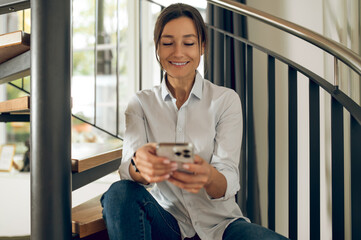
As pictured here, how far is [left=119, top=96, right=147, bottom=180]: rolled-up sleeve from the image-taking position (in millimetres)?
1200

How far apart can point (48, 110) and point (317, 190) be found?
40.8 inches

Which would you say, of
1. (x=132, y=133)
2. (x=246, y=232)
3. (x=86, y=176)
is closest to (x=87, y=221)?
(x=86, y=176)

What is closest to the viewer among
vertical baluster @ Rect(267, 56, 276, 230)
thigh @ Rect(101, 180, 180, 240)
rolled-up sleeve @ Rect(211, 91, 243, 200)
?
thigh @ Rect(101, 180, 180, 240)

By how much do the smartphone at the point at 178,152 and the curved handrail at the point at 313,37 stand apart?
25.1 inches

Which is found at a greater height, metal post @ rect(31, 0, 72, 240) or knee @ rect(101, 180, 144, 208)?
metal post @ rect(31, 0, 72, 240)

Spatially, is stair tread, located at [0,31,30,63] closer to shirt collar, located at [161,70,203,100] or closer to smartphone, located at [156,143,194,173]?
shirt collar, located at [161,70,203,100]

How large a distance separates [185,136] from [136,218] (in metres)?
0.37

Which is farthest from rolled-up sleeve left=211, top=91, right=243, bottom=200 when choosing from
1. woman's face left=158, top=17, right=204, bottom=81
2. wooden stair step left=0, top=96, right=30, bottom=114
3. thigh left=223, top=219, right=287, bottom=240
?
wooden stair step left=0, top=96, right=30, bottom=114

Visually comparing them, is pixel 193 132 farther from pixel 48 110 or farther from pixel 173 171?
pixel 48 110

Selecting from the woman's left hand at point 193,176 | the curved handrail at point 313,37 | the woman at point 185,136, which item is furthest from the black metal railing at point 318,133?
the woman's left hand at point 193,176

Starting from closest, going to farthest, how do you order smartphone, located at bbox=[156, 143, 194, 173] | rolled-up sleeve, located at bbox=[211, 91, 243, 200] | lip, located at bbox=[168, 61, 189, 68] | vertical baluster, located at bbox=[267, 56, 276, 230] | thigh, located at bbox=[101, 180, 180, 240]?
1. smartphone, located at bbox=[156, 143, 194, 173]
2. thigh, located at bbox=[101, 180, 180, 240]
3. rolled-up sleeve, located at bbox=[211, 91, 243, 200]
4. lip, located at bbox=[168, 61, 189, 68]
5. vertical baluster, located at bbox=[267, 56, 276, 230]

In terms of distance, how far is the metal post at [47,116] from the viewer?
108cm

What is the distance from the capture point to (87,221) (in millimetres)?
1271

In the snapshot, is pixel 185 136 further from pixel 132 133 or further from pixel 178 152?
pixel 178 152
